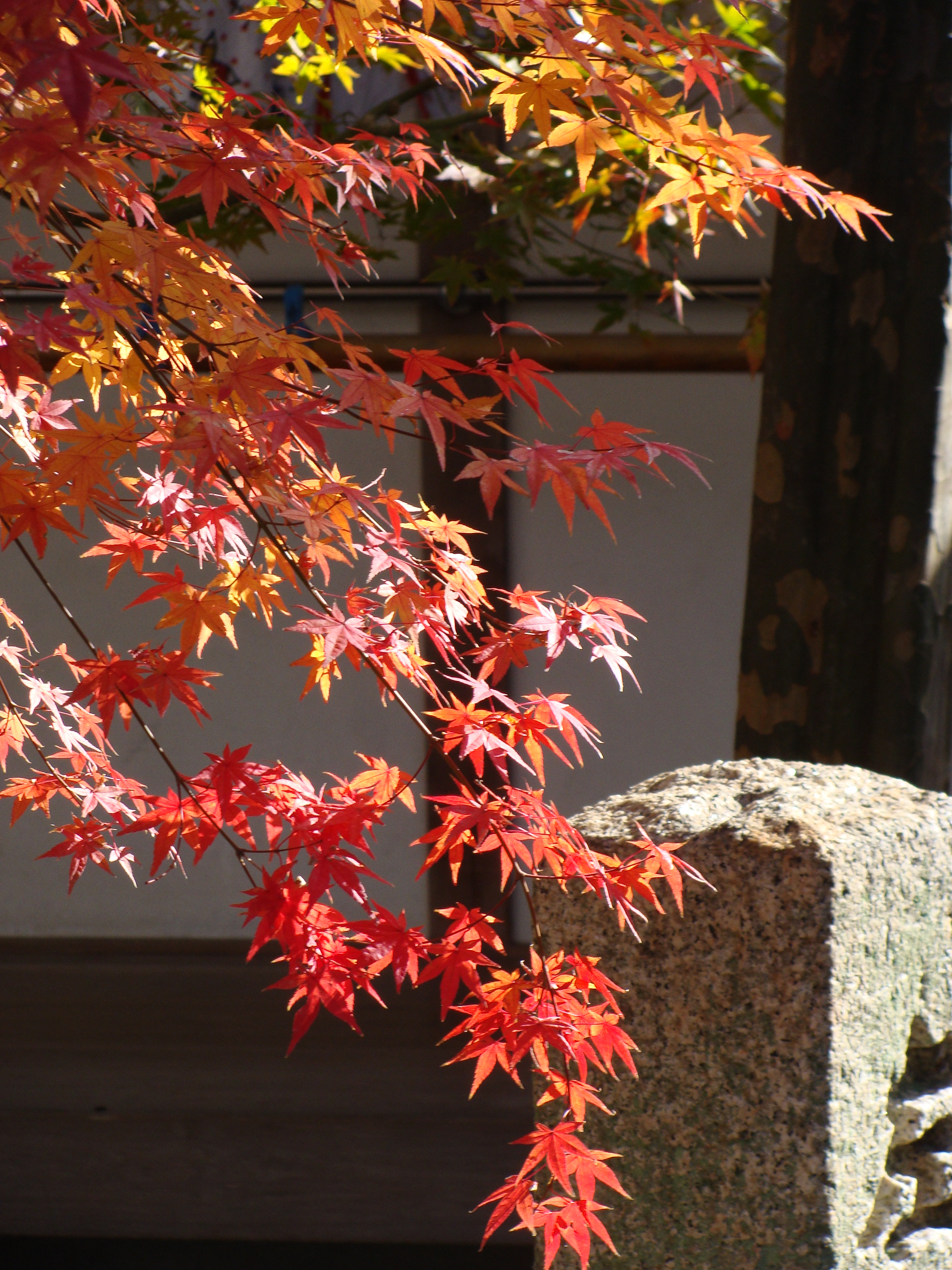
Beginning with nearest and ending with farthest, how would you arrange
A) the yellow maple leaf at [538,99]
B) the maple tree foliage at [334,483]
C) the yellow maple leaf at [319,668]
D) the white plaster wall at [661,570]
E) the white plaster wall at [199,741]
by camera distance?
the maple tree foliage at [334,483]
the yellow maple leaf at [538,99]
the yellow maple leaf at [319,668]
the white plaster wall at [661,570]
the white plaster wall at [199,741]

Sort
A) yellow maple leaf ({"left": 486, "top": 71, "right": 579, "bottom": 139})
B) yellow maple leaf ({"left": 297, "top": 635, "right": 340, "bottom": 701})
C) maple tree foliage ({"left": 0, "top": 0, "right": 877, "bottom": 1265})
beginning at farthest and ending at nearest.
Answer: yellow maple leaf ({"left": 297, "top": 635, "right": 340, "bottom": 701}) < yellow maple leaf ({"left": 486, "top": 71, "right": 579, "bottom": 139}) < maple tree foliage ({"left": 0, "top": 0, "right": 877, "bottom": 1265})

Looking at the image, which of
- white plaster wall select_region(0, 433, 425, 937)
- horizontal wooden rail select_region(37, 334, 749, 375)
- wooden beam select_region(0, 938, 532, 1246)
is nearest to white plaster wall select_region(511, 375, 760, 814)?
horizontal wooden rail select_region(37, 334, 749, 375)

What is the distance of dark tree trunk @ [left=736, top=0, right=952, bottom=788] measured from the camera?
214 cm

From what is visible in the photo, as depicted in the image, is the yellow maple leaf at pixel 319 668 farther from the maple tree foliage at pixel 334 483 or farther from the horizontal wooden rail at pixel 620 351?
the horizontal wooden rail at pixel 620 351

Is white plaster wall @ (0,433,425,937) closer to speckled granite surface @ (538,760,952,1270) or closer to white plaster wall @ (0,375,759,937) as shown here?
white plaster wall @ (0,375,759,937)

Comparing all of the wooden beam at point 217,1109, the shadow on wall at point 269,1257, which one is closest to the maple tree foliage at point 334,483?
the wooden beam at point 217,1109

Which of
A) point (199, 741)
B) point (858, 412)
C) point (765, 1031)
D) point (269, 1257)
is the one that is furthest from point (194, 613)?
point (269, 1257)

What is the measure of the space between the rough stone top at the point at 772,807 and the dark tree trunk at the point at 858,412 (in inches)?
23.6

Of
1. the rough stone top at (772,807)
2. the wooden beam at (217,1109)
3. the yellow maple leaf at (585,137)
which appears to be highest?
the yellow maple leaf at (585,137)

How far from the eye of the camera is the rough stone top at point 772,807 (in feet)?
4.52

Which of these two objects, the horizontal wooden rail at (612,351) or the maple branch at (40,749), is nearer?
the maple branch at (40,749)

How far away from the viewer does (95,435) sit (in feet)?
3.73

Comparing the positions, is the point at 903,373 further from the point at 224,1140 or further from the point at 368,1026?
the point at 224,1140

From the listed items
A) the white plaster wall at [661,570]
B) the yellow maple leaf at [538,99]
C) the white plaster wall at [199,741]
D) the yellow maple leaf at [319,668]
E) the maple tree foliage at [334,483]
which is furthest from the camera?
the white plaster wall at [199,741]
